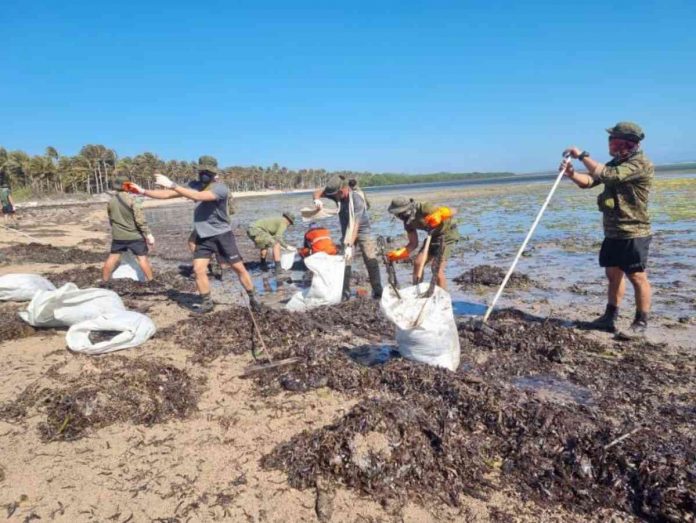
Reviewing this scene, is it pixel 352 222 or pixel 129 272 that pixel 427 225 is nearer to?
pixel 352 222

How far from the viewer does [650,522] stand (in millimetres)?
2055

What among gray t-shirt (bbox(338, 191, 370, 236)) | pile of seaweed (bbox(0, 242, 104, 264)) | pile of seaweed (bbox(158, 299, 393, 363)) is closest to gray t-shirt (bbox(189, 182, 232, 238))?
pile of seaweed (bbox(158, 299, 393, 363))

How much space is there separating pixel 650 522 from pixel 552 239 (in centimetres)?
1098

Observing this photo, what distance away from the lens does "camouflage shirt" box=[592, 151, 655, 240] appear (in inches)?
165

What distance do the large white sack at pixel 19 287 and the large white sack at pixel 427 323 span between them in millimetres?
5578

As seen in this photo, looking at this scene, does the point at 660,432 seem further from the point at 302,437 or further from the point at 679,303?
the point at 679,303

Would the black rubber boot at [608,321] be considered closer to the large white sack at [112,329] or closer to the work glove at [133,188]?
the large white sack at [112,329]

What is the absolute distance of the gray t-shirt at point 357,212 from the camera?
6.11 m

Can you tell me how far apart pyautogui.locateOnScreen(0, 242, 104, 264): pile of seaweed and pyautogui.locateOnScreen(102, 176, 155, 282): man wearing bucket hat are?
4700mm

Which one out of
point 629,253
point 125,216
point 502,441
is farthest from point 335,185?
point 502,441

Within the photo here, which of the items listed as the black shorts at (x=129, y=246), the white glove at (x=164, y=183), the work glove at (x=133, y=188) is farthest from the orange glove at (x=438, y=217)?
the black shorts at (x=129, y=246)

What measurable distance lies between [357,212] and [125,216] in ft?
12.0

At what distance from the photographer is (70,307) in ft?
15.0

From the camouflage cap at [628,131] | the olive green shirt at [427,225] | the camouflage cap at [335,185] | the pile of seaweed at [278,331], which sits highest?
the camouflage cap at [628,131]
